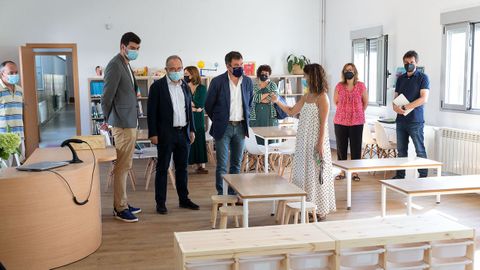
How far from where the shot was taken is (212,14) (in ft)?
34.3

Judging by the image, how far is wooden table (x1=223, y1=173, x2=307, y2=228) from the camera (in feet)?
13.6

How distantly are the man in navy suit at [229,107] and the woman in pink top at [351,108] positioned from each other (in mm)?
1824

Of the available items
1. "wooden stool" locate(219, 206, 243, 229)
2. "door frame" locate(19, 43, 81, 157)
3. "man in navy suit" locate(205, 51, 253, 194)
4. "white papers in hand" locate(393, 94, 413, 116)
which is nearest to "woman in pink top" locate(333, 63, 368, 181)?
"white papers in hand" locate(393, 94, 413, 116)

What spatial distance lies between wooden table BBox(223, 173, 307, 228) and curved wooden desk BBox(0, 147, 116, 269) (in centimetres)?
123

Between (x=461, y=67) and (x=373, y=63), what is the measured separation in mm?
2264

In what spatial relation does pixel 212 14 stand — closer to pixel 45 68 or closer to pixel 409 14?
pixel 409 14

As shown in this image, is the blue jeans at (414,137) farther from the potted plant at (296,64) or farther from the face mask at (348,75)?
the potted plant at (296,64)

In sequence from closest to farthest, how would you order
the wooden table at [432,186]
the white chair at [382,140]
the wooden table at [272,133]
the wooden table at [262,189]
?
the wooden table at [262,189]
the wooden table at [432,186]
the wooden table at [272,133]
the white chair at [382,140]

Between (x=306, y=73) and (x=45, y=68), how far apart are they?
18.0m

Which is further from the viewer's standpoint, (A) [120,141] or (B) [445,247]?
(A) [120,141]

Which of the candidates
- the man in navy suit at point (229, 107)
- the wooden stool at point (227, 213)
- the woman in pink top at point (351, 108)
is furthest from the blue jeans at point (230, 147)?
the woman in pink top at point (351, 108)

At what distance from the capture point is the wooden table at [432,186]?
4492 mm

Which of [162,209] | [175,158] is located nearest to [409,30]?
[175,158]

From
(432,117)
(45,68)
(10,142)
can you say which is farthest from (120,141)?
(45,68)
